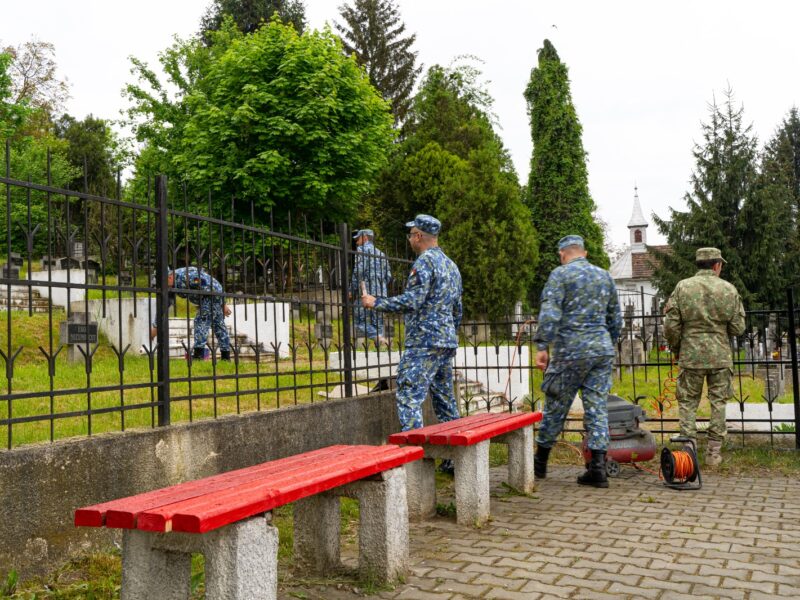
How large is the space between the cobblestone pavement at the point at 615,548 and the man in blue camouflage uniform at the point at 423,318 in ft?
3.41

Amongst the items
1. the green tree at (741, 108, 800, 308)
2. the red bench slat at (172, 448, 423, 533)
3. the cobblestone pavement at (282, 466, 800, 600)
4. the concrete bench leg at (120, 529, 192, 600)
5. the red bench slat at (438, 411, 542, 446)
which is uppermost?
the green tree at (741, 108, 800, 308)

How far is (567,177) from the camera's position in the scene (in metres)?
34.4

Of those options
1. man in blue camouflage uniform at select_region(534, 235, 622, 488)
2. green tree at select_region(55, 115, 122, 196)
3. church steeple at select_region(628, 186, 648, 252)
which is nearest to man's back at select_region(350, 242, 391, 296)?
man in blue camouflage uniform at select_region(534, 235, 622, 488)

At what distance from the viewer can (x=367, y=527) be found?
12.9ft

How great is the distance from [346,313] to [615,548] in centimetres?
329

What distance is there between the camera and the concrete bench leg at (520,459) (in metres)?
6.07

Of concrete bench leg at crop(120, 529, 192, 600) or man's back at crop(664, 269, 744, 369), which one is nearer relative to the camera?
concrete bench leg at crop(120, 529, 192, 600)

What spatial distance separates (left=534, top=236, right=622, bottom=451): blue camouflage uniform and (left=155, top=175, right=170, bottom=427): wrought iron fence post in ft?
9.69

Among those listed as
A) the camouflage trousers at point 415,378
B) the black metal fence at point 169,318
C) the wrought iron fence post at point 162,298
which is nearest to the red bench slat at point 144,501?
the black metal fence at point 169,318

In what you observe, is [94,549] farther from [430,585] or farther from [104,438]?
[430,585]

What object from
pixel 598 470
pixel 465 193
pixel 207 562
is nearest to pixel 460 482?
pixel 598 470

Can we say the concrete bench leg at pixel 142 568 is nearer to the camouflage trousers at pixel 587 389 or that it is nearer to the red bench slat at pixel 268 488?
the red bench slat at pixel 268 488

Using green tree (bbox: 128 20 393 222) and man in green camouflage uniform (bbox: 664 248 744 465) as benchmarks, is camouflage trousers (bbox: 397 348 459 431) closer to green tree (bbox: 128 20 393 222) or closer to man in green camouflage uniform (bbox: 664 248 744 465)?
man in green camouflage uniform (bbox: 664 248 744 465)

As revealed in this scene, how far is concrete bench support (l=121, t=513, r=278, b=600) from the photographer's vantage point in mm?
2861
